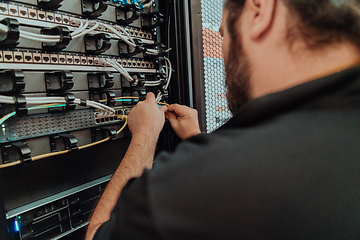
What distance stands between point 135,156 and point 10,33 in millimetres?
574

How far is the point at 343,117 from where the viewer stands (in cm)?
45

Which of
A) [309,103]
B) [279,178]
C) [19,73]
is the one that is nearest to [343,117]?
[309,103]

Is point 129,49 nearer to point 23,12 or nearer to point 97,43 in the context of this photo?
Answer: point 97,43

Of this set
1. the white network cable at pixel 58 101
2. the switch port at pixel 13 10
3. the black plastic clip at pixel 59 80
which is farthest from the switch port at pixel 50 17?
the white network cable at pixel 58 101

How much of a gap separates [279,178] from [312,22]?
367 mm

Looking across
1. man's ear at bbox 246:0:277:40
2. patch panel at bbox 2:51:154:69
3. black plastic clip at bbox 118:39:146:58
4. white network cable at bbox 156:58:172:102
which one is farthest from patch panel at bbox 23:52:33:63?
man's ear at bbox 246:0:277:40

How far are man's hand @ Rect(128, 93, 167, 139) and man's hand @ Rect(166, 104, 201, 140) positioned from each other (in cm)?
17

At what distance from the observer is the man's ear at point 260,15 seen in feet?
1.85

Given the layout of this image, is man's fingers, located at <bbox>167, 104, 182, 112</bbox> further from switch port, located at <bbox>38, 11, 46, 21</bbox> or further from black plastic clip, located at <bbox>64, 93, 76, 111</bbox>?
switch port, located at <bbox>38, 11, 46, 21</bbox>

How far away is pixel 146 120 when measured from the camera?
1.00m

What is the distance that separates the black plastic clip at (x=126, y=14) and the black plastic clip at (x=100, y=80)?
293 millimetres

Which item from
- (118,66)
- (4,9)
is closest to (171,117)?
(118,66)

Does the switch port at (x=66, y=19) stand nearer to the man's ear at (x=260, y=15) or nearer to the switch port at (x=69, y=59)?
the switch port at (x=69, y=59)

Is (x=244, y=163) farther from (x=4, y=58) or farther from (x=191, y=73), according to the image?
(x=191, y=73)
